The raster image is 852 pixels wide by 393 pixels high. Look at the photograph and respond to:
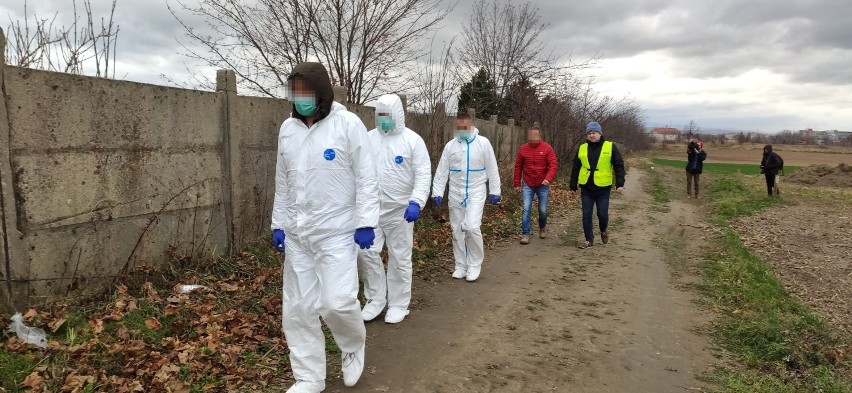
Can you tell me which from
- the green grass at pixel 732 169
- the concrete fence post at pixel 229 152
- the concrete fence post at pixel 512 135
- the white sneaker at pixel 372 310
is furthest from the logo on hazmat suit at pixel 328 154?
the green grass at pixel 732 169

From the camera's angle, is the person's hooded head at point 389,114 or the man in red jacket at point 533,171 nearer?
the person's hooded head at point 389,114

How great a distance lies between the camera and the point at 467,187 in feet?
21.6

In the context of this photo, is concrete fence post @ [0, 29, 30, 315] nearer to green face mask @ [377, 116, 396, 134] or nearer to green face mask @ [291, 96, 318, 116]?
green face mask @ [291, 96, 318, 116]

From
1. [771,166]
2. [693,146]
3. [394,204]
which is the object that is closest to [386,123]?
[394,204]

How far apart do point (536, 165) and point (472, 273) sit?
2.80 m

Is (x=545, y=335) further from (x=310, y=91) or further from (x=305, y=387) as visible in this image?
(x=310, y=91)

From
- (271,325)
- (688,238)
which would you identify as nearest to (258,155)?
(271,325)

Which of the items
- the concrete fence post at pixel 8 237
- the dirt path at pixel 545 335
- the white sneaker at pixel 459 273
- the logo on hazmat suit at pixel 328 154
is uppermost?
the logo on hazmat suit at pixel 328 154

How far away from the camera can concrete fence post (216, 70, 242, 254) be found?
591cm

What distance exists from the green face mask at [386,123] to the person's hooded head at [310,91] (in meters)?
1.65

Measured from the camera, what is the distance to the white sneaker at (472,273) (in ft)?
21.6

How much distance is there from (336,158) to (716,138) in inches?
4477

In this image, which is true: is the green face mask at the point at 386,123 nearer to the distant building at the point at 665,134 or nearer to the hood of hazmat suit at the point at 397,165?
the hood of hazmat suit at the point at 397,165

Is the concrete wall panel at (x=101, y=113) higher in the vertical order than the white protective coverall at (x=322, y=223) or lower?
higher
